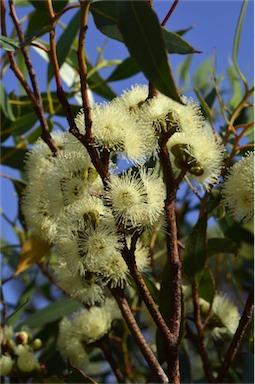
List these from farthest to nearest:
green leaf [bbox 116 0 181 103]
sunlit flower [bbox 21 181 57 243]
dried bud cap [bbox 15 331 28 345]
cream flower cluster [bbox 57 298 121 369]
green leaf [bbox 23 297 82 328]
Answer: green leaf [bbox 23 297 82 328]
dried bud cap [bbox 15 331 28 345]
cream flower cluster [bbox 57 298 121 369]
sunlit flower [bbox 21 181 57 243]
green leaf [bbox 116 0 181 103]

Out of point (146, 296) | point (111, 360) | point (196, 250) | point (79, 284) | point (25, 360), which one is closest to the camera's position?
point (146, 296)

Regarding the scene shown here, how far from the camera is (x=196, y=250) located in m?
1.08

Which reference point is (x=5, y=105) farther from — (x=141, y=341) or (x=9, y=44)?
(x=141, y=341)

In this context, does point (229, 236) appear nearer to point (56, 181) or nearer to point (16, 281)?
point (56, 181)

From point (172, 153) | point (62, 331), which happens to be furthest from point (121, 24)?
point (62, 331)

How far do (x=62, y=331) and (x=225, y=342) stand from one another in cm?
29

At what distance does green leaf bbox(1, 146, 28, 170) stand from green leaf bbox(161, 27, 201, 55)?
2.34 feet

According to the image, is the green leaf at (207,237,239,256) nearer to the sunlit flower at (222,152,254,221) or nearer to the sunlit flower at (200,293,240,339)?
the sunlit flower at (200,293,240,339)

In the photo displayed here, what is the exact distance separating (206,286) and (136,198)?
34cm

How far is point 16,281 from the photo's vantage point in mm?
2225

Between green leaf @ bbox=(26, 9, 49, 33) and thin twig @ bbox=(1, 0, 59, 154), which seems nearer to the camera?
thin twig @ bbox=(1, 0, 59, 154)

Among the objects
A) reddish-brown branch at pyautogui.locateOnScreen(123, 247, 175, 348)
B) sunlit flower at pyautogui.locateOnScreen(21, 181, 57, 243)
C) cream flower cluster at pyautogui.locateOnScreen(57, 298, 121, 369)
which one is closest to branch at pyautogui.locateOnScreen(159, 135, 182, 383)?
reddish-brown branch at pyautogui.locateOnScreen(123, 247, 175, 348)

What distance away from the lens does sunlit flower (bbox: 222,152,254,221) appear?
35.7 inches

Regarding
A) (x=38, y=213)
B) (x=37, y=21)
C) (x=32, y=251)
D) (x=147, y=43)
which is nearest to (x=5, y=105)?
(x=37, y=21)
